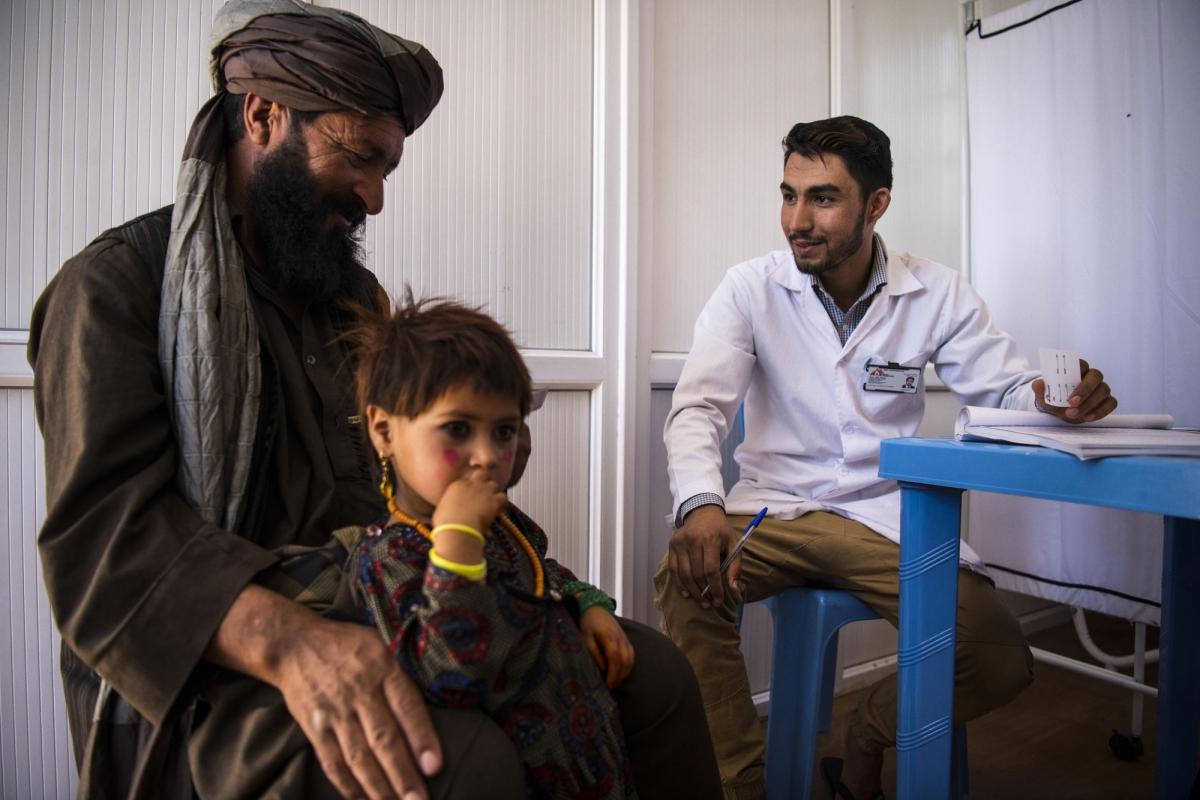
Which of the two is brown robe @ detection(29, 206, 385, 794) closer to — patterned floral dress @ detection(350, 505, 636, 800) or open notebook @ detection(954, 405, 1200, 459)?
patterned floral dress @ detection(350, 505, 636, 800)

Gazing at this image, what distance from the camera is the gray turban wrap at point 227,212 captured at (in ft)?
3.47

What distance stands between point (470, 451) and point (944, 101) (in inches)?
109

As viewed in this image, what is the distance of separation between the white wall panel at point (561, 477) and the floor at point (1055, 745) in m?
0.87

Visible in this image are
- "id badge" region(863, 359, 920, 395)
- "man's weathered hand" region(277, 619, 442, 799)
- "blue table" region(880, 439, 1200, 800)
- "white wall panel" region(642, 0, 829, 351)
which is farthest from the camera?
"white wall panel" region(642, 0, 829, 351)

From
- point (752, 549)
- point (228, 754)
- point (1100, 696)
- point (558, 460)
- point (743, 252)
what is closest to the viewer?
point (228, 754)

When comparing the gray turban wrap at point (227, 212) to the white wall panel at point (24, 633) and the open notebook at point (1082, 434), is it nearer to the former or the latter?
the white wall panel at point (24, 633)

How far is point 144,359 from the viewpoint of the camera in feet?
3.43

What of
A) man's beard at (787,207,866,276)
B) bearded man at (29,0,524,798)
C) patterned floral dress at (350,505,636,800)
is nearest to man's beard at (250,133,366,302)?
bearded man at (29,0,524,798)

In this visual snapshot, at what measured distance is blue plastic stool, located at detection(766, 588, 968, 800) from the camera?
1571 millimetres

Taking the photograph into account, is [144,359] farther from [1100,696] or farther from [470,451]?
[1100,696]

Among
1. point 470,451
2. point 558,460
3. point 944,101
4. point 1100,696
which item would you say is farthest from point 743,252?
point 1100,696

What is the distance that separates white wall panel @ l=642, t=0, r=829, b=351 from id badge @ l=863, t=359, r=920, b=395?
0.60 meters

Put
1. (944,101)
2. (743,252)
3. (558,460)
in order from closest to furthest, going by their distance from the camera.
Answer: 1. (558,460)
2. (743,252)
3. (944,101)

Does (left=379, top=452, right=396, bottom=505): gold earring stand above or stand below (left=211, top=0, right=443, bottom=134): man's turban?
below
